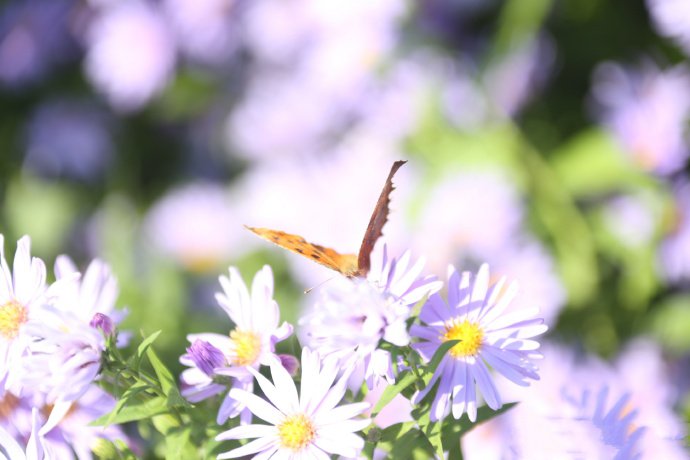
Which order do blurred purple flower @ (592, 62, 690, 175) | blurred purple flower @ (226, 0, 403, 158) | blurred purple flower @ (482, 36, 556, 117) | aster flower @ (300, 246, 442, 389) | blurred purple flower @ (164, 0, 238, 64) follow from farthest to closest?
blurred purple flower @ (164, 0, 238, 64) → blurred purple flower @ (226, 0, 403, 158) → blurred purple flower @ (482, 36, 556, 117) → blurred purple flower @ (592, 62, 690, 175) → aster flower @ (300, 246, 442, 389)

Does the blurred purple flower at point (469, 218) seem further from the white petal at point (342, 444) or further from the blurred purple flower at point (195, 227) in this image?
the white petal at point (342, 444)

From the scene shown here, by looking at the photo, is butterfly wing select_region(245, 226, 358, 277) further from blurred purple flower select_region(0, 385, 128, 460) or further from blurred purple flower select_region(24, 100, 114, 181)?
blurred purple flower select_region(24, 100, 114, 181)

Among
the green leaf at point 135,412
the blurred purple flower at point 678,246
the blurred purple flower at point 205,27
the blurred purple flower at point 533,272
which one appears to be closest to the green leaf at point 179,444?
the green leaf at point 135,412

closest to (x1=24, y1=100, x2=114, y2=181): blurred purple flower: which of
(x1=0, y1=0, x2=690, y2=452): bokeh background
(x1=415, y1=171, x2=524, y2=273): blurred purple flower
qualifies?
(x1=0, y1=0, x2=690, y2=452): bokeh background

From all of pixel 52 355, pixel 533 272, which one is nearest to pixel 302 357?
pixel 52 355

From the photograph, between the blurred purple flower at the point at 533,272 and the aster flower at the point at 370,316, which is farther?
the blurred purple flower at the point at 533,272

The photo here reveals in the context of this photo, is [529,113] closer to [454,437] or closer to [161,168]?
[161,168]

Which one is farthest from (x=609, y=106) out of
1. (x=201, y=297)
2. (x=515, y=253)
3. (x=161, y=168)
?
(x=161, y=168)
